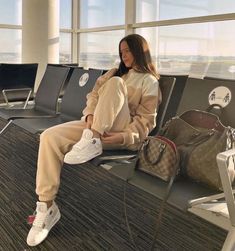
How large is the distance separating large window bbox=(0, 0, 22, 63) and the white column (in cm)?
99

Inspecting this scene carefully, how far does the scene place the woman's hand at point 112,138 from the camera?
2.04m

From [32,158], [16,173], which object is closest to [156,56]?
[32,158]

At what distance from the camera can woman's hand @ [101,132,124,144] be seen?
2.04 metres

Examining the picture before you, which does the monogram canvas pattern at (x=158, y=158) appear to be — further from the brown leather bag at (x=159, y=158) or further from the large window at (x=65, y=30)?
the large window at (x=65, y=30)

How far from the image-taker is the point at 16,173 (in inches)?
124

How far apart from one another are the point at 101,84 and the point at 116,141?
48 centimetres

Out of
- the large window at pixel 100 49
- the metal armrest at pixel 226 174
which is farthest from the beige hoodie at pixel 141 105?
the large window at pixel 100 49

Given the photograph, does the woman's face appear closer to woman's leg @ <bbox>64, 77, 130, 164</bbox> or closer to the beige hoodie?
the beige hoodie

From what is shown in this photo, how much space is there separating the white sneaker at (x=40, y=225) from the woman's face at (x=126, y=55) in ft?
3.21

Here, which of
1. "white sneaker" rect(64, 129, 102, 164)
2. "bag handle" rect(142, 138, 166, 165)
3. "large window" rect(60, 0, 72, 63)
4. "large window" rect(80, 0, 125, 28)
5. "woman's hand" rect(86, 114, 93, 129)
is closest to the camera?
"bag handle" rect(142, 138, 166, 165)

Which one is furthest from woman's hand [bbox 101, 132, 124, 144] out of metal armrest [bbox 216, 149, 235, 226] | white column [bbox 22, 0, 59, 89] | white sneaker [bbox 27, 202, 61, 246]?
white column [bbox 22, 0, 59, 89]

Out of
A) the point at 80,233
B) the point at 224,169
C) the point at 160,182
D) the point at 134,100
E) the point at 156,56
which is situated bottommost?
the point at 80,233

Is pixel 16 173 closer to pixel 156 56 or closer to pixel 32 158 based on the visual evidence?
pixel 32 158

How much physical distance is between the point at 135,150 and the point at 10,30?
5749mm
